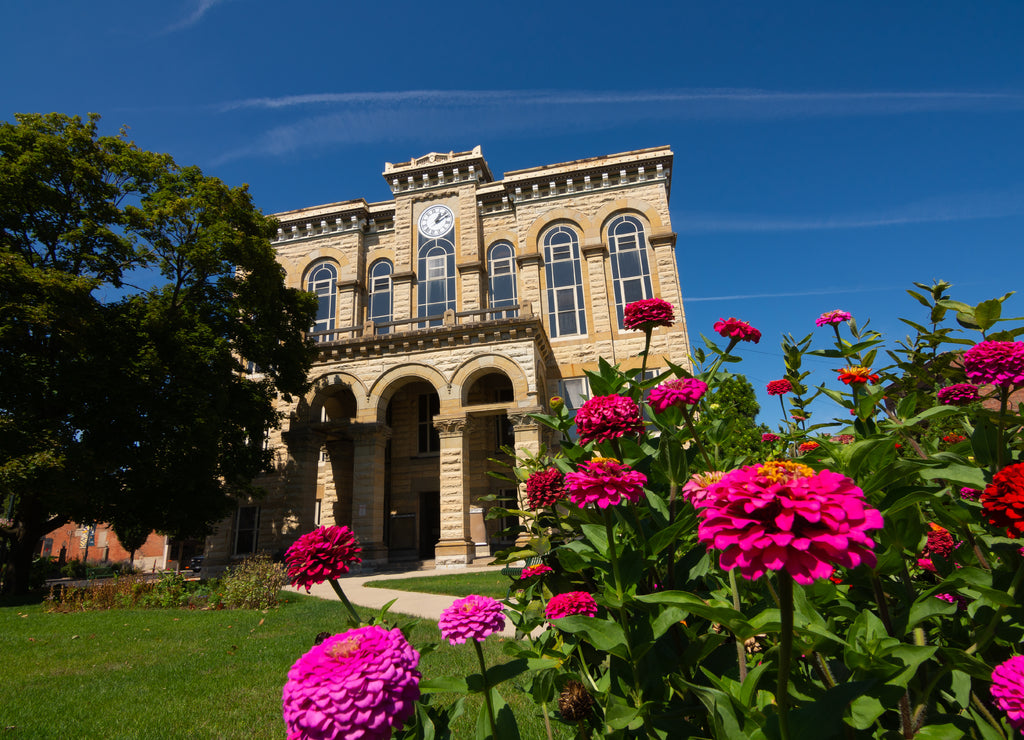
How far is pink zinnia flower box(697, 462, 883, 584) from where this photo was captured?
100cm

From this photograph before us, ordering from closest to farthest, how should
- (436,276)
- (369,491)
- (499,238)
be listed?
(369,491) < (436,276) < (499,238)

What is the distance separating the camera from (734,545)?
119cm

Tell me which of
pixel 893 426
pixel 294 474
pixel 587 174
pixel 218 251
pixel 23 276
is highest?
pixel 587 174

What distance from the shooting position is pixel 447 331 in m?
→ 19.1

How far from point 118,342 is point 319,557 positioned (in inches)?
627

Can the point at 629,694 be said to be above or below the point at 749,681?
below

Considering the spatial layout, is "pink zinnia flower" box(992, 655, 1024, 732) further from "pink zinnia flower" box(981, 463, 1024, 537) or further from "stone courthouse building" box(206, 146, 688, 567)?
"stone courthouse building" box(206, 146, 688, 567)

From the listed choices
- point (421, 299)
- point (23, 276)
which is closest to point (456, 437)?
point (421, 299)

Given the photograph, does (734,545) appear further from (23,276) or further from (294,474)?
(294,474)

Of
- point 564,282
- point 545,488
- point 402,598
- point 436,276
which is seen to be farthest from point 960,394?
point 436,276

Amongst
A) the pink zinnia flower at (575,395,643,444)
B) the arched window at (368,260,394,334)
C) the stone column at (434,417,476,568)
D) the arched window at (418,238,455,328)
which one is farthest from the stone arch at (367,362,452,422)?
the pink zinnia flower at (575,395,643,444)

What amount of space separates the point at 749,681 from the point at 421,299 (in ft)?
74.4

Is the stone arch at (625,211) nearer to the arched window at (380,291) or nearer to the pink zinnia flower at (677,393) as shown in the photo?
the arched window at (380,291)

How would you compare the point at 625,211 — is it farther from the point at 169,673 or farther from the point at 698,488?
the point at 698,488
